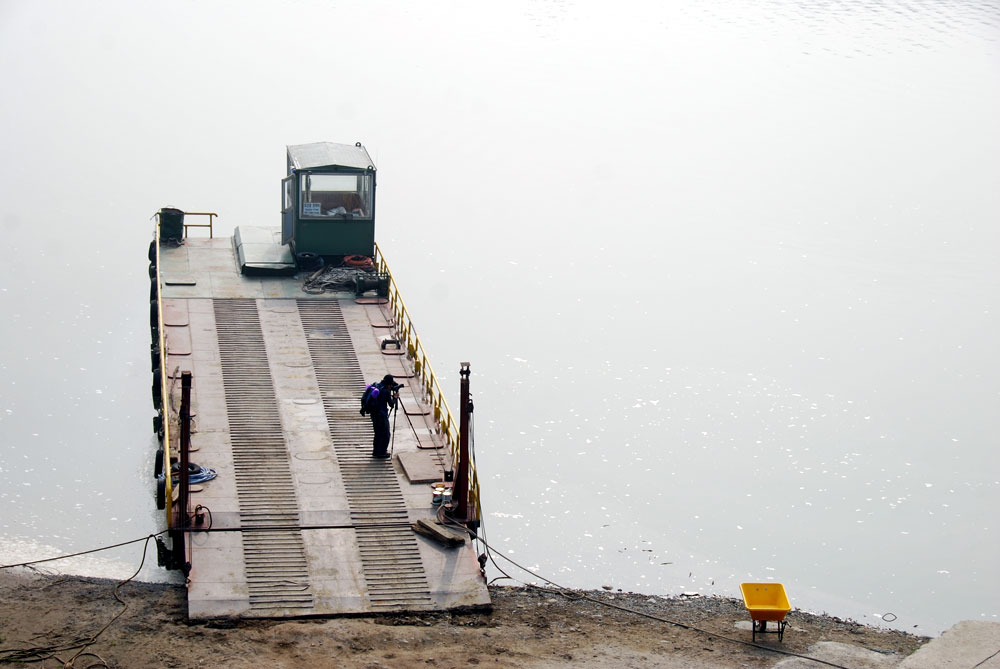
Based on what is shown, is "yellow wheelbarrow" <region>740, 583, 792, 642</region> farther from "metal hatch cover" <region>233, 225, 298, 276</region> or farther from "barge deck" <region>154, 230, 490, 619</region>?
"metal hatch cover" <region>233, 225, 298, 276</region>

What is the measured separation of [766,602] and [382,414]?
244 inches

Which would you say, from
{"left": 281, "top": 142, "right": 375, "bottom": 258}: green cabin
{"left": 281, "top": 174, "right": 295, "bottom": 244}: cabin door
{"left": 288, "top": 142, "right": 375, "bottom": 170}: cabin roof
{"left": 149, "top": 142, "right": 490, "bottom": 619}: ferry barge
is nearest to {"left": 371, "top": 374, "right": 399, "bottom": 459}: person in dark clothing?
{"left": 149, "top": 142, "right": 490, "bottom": 619}: ferry barge

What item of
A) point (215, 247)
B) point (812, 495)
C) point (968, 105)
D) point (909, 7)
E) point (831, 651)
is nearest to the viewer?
point (831, 651)

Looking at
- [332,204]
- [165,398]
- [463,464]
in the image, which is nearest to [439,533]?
[463,464]

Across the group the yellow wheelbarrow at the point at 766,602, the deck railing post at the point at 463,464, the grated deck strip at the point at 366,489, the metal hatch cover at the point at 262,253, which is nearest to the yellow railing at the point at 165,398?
the metal hatch cover at the point at 262,253

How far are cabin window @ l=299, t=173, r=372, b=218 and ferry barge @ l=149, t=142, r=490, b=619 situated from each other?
3 cm

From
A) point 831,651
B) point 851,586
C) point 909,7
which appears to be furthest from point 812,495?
point 909,7

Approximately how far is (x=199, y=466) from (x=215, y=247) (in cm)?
1088

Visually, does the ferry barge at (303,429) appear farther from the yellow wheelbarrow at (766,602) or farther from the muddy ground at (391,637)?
the yellow wheelbarrow at (766,602)

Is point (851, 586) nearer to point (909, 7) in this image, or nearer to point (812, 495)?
point (812, 495)

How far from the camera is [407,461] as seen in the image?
60.0 feet

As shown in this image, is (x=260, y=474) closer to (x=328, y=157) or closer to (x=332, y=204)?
(x=332, y=204)

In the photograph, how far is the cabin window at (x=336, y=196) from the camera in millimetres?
25031

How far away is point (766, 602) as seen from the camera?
51.8ft
